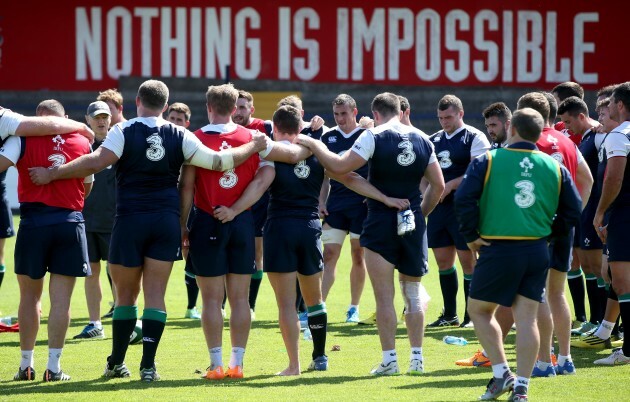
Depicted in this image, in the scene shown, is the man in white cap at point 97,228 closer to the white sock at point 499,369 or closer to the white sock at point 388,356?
the white sock at point 388,356

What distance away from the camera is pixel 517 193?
6.93m

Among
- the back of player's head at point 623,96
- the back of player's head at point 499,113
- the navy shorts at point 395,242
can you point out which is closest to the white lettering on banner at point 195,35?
the back of player's head at point 499,113

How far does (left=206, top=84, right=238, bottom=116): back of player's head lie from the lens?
8.05 meters

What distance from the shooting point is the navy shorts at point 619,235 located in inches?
337

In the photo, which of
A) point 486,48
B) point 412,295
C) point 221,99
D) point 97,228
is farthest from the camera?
point 486,48

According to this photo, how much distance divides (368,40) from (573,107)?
15335 mm

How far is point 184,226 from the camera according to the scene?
26.7 ft

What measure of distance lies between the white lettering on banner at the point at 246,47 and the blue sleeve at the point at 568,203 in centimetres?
1749

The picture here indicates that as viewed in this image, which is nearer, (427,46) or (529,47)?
(427,46)

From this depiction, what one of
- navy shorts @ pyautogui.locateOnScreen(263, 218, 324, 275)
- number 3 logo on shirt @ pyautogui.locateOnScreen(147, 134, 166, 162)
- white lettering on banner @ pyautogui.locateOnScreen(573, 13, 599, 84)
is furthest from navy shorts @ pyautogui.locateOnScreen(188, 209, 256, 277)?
white lettering on banner @ pyautogui.locateOnScreen(573, 13, 599, 84)

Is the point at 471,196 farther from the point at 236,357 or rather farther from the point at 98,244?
the point at 98,244

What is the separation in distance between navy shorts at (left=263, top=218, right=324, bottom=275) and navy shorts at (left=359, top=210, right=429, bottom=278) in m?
0.41

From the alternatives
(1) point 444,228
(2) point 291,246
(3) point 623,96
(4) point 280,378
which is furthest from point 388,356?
(1) point 444,228

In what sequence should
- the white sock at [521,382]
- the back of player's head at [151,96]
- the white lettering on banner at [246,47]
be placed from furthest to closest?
the white lettering on banner at [246,47]
the back of player's head at [151,96]
the white sock at [521,382]
